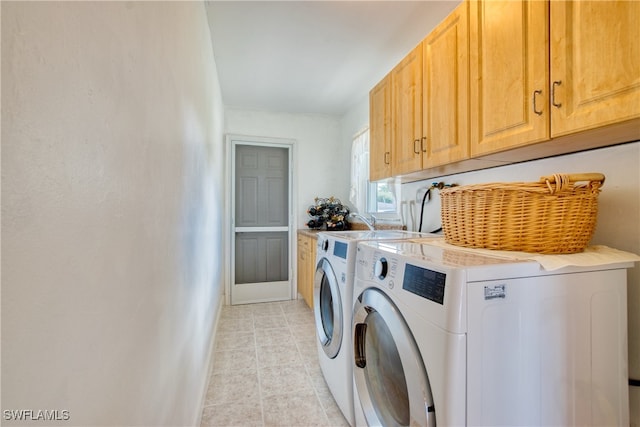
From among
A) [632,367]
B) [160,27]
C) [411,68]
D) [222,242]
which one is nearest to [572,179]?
[632,367]

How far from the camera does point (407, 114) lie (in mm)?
1820

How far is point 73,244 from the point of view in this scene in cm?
45

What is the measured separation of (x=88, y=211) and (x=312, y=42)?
217cm

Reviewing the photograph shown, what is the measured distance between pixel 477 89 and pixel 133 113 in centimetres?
136

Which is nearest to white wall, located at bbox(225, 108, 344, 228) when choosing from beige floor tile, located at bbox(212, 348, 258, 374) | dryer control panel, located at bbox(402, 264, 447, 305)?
beige floor tile, located at bbox(212, 348, 258, 374)

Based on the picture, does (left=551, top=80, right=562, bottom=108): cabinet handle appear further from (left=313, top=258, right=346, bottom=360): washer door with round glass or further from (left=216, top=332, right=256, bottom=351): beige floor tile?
(left=216, top=332, right=256, bottom=351): beige floor tile

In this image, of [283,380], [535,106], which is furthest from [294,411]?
[535,106]

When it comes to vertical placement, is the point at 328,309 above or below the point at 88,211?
below

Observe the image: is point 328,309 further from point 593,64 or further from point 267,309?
point 267,309

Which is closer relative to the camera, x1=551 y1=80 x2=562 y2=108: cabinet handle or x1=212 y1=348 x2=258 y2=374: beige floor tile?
x1=551 y1=80 x2=562 y2=108: cabinet handle

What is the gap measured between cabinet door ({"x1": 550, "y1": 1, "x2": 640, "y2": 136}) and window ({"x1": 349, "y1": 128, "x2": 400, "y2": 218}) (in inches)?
67.1

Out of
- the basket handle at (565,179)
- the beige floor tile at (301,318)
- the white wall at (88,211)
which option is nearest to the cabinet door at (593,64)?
the basket handle at (565,179)

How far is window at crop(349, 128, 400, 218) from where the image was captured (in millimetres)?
2801

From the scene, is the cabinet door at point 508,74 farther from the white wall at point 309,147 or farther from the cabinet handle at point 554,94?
the white wall at point 309,147
